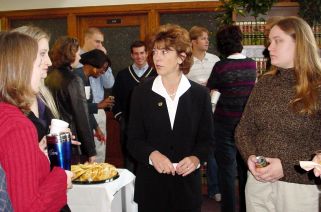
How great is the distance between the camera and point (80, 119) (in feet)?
10.7

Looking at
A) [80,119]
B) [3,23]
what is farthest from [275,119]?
[3,23]

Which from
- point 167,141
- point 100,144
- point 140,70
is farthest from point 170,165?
point 100,144

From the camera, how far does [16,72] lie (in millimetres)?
1426

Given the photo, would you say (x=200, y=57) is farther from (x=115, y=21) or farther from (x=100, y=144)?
(x=115, y=21)

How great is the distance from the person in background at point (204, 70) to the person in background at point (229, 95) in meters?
0.72

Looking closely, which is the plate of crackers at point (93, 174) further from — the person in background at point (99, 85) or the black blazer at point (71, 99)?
the person in background at point (99, 85)

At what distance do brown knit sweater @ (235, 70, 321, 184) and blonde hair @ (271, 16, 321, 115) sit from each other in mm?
36

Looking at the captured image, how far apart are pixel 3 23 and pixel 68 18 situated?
41.6 inches

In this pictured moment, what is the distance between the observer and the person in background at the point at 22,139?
50.4 inches

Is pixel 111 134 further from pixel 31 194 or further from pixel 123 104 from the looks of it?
pixel 31 194

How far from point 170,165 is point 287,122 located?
600 mm

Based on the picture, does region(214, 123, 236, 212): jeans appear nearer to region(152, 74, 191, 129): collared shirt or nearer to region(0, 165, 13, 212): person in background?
region(152, 74, 191, 129): collared shirt

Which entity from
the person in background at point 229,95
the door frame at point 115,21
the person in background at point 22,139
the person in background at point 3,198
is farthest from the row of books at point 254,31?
the person in background at point 3,198

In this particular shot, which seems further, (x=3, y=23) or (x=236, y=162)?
(x=3, y=23)
